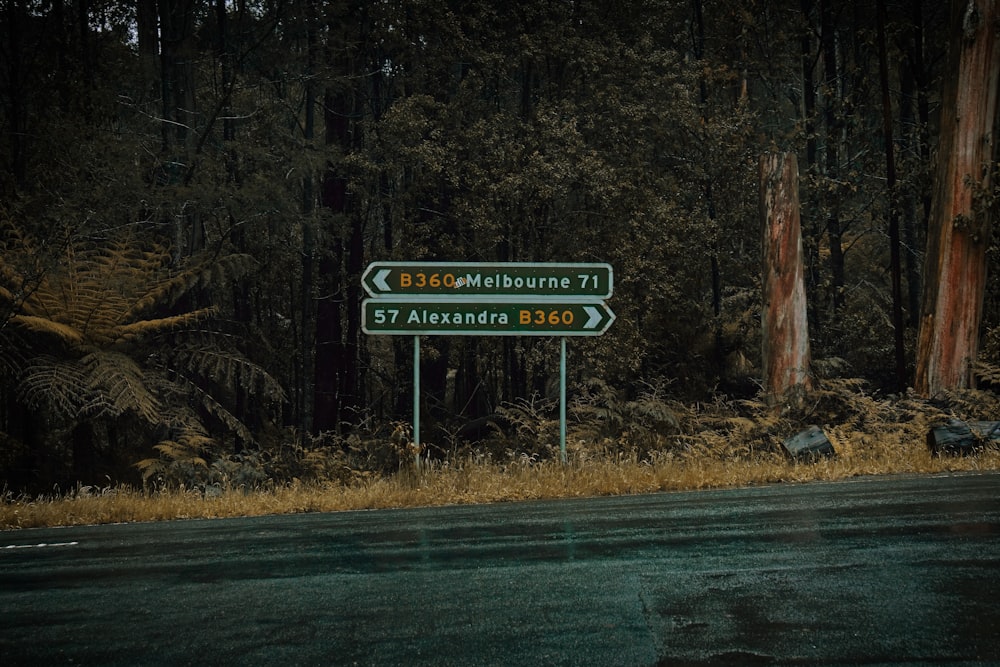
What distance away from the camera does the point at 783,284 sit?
15.6m

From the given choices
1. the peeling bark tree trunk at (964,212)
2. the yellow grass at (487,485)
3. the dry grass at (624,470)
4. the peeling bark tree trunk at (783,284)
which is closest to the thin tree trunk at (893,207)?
the peeling bark tree trunk at (964,212)

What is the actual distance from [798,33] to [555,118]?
682 cm

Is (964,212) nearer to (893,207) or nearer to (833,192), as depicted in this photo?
(893,207)

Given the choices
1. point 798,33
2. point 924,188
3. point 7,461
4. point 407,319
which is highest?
point 798,33

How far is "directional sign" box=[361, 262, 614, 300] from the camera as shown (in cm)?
1253

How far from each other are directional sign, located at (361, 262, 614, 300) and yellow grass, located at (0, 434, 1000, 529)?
201 centimetres

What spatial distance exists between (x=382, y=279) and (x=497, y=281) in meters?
1.37

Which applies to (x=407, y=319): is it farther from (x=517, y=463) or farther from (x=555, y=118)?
(x=555, y=118)

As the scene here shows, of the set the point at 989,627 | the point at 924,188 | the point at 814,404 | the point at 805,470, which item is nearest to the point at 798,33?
the point at 924,188

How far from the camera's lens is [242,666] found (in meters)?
4.55

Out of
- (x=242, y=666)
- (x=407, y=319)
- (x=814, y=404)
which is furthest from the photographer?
(x=814, y=404)

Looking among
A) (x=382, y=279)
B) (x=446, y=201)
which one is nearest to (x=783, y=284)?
(x=382, y=279)

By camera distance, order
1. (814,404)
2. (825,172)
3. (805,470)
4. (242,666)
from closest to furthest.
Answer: (242,666) < (805,470) < (814,404) < (825,172)

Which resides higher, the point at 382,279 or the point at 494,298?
the point at 382,279
